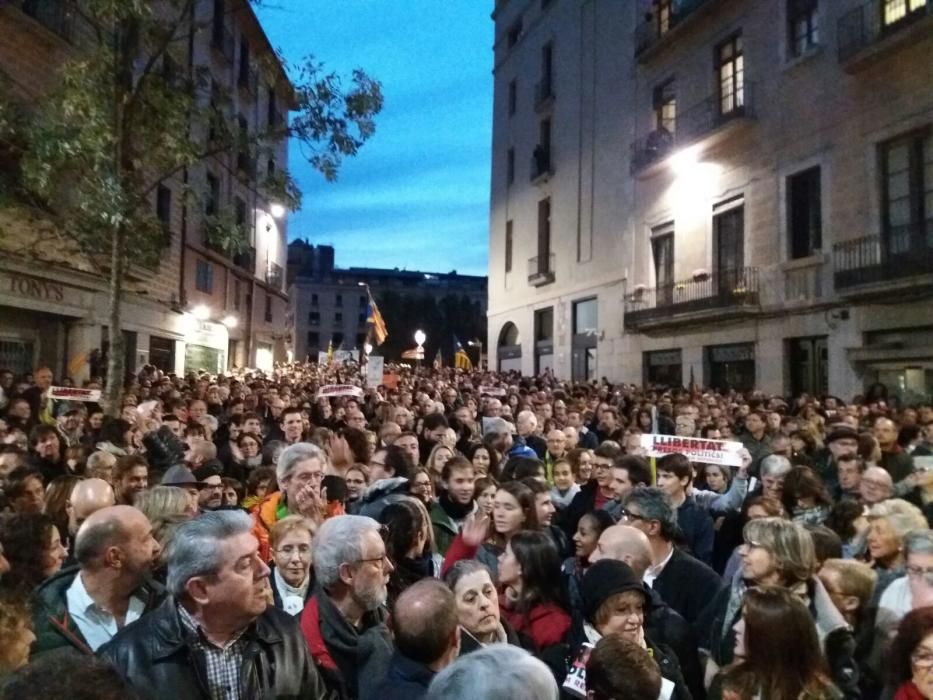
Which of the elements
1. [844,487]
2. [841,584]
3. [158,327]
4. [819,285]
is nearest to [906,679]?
[841,584]

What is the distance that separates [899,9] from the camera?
57.6 feet

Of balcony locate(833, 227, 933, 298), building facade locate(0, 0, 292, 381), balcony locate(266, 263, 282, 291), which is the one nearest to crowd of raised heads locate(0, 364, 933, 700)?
building facade locate(0, 0, 292, 381)

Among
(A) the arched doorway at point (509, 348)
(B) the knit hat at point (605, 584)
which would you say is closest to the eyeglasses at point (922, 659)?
(B) the knit hat at point (605, 584)

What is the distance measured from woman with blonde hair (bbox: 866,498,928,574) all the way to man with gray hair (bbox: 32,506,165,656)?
3.85 m

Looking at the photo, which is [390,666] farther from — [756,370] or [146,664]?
[756,370]

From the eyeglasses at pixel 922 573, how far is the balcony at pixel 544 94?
33.0 metres

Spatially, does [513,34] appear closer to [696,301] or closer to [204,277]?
[204,277]

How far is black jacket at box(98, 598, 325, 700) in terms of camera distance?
2535mm

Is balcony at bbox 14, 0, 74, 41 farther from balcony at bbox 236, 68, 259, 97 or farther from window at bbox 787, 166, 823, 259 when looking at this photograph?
window at bbox 787, 166, 823, 259

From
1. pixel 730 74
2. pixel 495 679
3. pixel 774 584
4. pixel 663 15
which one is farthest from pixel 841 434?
pixel 663 15

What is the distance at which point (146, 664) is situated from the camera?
2.55 meters

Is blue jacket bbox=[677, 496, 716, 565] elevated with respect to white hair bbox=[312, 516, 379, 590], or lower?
lower

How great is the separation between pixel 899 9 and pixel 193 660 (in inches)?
784

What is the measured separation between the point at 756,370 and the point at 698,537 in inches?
663
